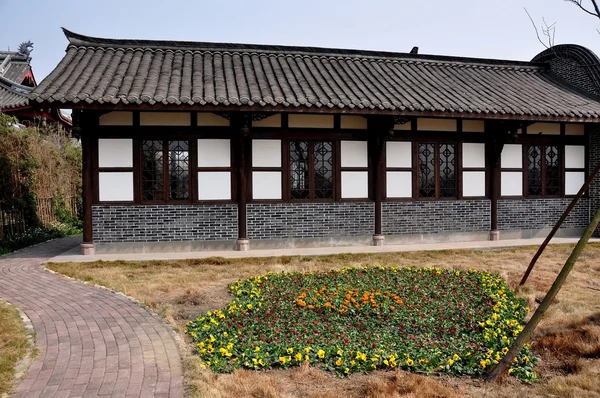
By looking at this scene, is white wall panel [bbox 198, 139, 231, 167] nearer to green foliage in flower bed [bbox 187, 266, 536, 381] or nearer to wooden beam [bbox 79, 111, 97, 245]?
wooden beam [bbox 79, 111, 97, 245]

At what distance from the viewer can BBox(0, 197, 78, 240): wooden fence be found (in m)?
10.8

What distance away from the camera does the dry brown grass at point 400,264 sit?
143 inches

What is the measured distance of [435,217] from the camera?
36.6 feet

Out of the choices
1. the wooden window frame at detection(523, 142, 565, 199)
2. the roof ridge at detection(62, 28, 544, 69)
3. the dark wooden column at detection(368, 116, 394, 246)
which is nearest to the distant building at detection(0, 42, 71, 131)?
the roof ridge at detection(62, 28, 544, 69)

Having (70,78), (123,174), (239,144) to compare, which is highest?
(70,78)

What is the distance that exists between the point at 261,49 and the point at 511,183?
7192mm

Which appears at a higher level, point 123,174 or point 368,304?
point 123,174

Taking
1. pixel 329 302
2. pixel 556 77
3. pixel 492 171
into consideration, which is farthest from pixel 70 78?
pixel 556 77

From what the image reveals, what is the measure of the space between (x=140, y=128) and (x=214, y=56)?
344 centimetres

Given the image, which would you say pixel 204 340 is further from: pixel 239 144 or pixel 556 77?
pixel 556 77

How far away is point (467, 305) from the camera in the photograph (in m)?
5.90

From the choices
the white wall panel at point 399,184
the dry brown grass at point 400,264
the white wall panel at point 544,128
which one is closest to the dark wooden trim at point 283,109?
the white wall panel at point 544,128

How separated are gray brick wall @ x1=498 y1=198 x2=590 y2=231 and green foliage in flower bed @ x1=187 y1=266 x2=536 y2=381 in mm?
4725

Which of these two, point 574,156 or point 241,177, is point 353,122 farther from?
point 574,156
